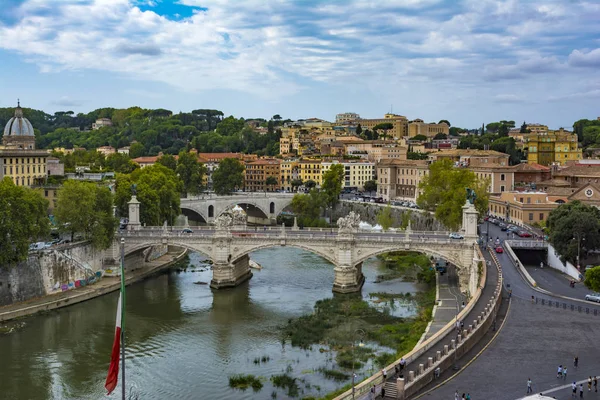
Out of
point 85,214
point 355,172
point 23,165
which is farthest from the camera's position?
point 355,172

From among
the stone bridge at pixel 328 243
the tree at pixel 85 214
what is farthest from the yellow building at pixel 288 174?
the tree at pixel 85 214

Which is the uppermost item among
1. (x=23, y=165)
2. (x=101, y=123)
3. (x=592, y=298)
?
(x=101, y=123)

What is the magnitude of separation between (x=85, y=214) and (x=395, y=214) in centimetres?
3469

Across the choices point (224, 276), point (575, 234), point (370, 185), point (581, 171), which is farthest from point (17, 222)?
point (370, 185)

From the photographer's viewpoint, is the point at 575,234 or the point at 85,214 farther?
the point at 85,214

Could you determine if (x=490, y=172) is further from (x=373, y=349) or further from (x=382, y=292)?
(x=373, y=349)

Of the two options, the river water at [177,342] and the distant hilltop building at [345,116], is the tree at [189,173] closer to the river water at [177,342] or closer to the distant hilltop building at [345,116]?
the river water at [177,342]

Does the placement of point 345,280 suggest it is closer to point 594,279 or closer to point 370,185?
point 594,279

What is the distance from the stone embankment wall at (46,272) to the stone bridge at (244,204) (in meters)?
30.7

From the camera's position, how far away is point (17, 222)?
124ft

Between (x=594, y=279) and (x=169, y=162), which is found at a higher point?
(x=169, y=162)

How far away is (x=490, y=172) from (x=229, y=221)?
113ft

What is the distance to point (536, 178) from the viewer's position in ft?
242

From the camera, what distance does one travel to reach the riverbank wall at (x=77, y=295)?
3697 cm
